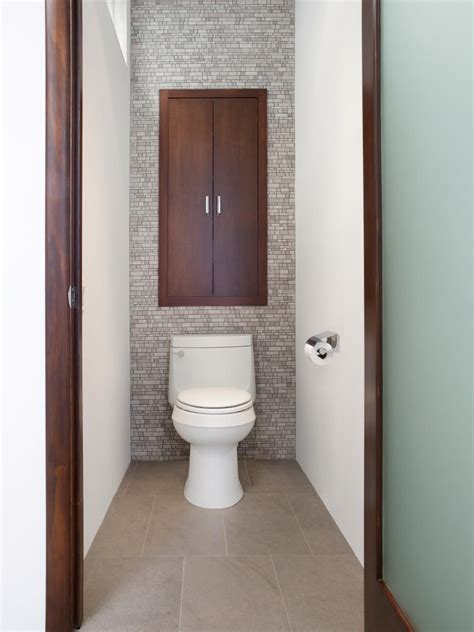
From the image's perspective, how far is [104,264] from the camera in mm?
1981

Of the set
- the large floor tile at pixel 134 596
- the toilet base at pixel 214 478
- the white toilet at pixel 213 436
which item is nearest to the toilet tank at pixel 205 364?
the white toilet at pixel 213 436

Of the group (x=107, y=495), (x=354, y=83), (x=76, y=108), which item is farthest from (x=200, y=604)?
(x=354, y=83)

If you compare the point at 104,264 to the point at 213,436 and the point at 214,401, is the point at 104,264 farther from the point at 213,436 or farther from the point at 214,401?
the point at 213,436

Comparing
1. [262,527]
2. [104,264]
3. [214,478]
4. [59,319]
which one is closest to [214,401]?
[214,478]

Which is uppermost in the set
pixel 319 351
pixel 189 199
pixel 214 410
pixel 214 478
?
pixel 189 199

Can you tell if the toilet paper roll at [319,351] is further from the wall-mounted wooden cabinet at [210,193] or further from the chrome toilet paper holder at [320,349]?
the wall-mounted wooden cabinet at [210,193]

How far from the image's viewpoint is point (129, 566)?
1547 millimetres

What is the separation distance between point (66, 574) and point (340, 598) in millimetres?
850

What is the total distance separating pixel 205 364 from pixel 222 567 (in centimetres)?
114

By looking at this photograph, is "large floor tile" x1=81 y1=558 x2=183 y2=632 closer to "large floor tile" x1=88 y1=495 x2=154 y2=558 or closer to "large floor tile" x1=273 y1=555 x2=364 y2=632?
"large floor tile" x1=88 y1=495 x2=154 y2=558

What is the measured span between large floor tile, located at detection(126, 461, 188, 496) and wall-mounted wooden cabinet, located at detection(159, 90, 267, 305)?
97 centimetres

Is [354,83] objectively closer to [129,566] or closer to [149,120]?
[149,120]

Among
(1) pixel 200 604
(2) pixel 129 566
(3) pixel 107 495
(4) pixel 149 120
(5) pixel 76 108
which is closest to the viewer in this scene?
(5) pixel 76 108

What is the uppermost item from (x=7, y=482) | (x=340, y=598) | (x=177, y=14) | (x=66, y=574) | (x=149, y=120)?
(x=177, y=14)
